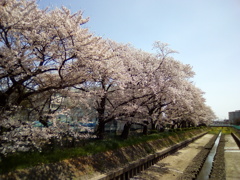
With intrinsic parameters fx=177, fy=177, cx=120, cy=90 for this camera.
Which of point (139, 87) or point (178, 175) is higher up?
point (139, 87)

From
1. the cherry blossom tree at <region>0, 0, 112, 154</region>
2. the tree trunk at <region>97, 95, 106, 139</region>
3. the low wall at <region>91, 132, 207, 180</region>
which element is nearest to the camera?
the cherry blossom tree at <region>0, 0, 112, 154</region>

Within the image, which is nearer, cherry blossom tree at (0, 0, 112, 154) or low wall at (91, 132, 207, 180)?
cherry blossom tree at (0, 0, 112, 154)

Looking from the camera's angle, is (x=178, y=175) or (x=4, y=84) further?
(x=178, y=175)

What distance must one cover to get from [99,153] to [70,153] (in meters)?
2.29

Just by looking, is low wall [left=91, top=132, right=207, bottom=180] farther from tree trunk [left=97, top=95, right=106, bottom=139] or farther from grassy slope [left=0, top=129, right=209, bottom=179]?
tree trunk [left=97, top=95, right=106, bottom=139]

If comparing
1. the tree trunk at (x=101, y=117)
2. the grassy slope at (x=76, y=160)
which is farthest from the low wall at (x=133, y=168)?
the tree trunk at (x=101, y=117)

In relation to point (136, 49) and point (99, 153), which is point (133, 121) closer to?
point (99, 153)

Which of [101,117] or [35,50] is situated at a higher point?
[35,50]

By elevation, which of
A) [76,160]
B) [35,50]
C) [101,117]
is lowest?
[76,160]

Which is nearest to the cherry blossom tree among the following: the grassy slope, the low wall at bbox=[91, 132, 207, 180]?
the grassy slope

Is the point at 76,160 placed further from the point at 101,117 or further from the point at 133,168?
the point at 101,117

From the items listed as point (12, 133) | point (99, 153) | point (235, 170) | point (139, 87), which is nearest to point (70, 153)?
point (99, 153)

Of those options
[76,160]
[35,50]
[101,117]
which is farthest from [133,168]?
[35,50]

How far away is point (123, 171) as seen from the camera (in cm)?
1133
